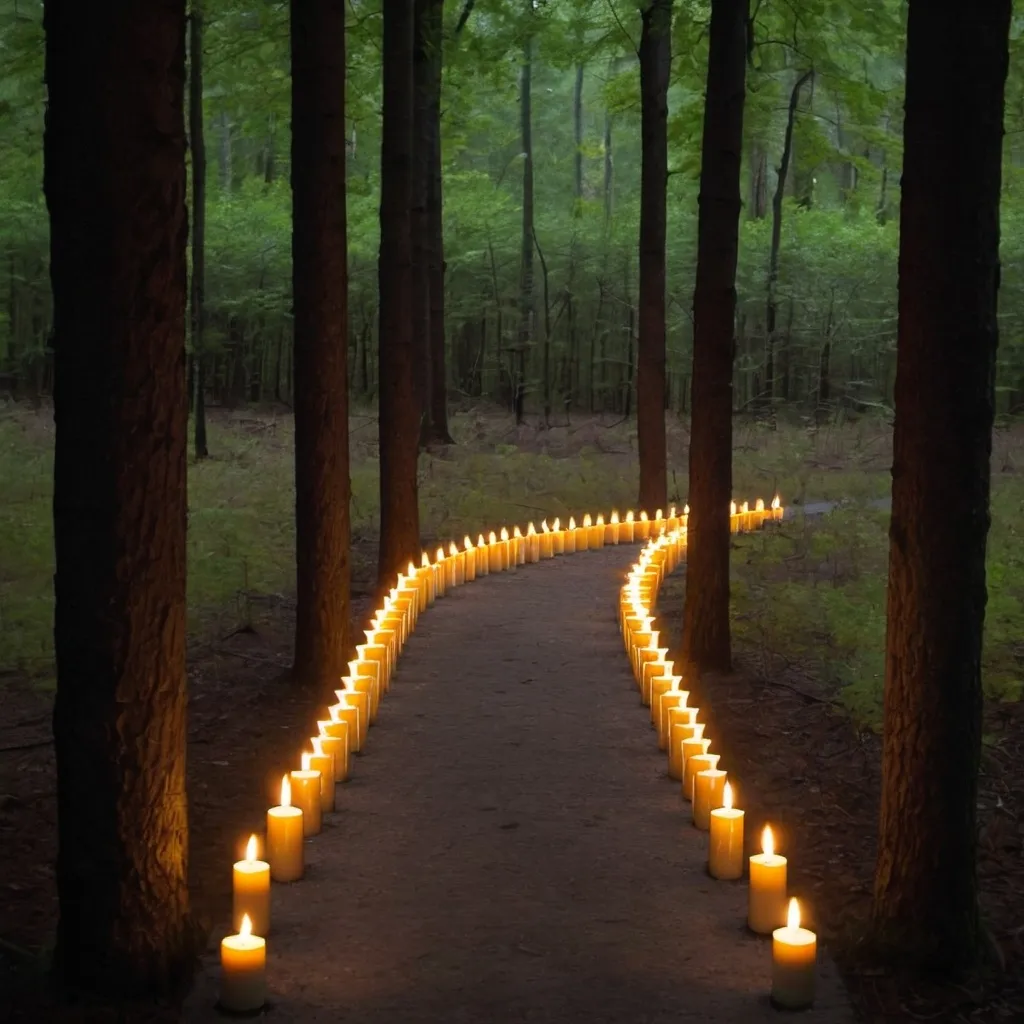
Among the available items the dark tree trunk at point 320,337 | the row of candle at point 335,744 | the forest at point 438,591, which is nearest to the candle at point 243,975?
the row of candle at point 335,744

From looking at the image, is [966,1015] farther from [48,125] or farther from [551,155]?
[551,155]

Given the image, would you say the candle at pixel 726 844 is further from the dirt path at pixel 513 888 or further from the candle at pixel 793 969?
the candle at pixel 793 969

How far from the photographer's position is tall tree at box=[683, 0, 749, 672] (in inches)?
305

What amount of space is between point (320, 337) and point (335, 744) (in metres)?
3.02

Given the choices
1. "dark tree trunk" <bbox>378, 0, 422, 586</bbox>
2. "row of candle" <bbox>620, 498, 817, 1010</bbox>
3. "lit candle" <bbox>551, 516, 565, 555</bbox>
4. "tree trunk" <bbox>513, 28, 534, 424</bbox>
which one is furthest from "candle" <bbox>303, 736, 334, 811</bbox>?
"tree trunk" <bbox>513, 28, 534, 424</bbox>

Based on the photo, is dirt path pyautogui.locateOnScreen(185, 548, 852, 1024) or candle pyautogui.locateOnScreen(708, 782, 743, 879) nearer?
dirt path pyautogui.locateOnScreen(185, 548, 852, 1024)

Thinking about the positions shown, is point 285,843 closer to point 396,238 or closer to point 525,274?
point 396,238

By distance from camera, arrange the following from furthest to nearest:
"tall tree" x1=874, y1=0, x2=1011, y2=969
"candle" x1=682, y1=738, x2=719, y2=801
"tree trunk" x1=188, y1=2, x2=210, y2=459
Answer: "tree trunk" x1=188, y1=2, x2=210, y2=459, "candle" x1=682, y1=738, x2=719, y2=801, "tall tree" x1=874, y1=0, x2=1011, y2=969

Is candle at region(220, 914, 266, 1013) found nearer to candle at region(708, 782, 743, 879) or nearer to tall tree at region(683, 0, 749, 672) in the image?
candle at region(708, 782, 743, 879)

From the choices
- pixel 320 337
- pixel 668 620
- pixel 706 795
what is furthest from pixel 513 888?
pixel 668 620

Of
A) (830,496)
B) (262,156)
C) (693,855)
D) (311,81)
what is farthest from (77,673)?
(262,156)

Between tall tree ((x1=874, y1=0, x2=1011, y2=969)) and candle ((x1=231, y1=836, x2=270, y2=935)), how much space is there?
2115 millimetres

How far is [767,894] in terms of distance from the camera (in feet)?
13.7

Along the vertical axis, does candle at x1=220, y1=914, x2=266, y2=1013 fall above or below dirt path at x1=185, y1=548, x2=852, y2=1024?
above
